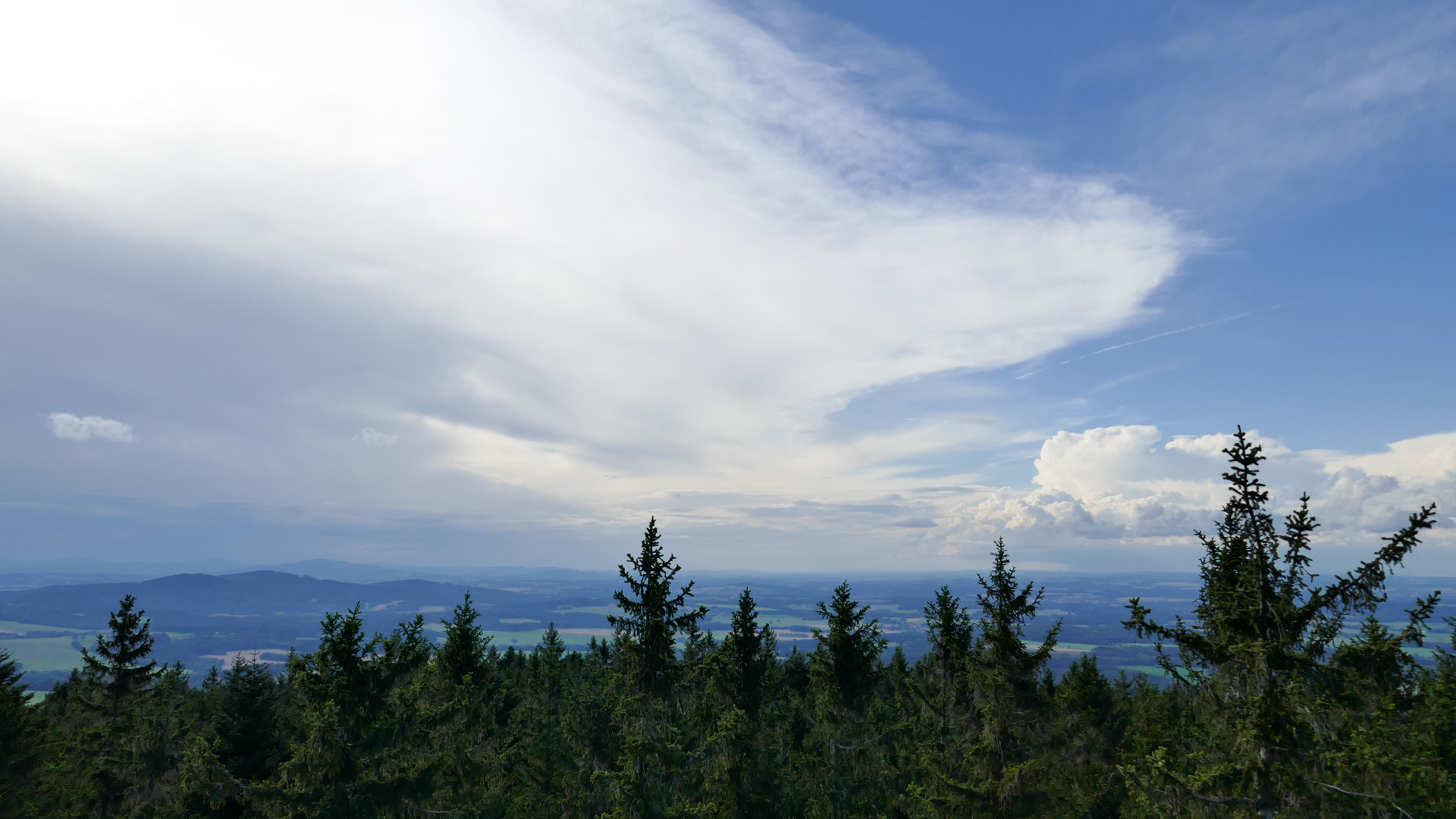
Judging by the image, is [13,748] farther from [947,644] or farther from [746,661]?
[947,644]

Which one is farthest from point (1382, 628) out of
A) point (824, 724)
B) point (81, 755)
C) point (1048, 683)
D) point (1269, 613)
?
point (81, 755)

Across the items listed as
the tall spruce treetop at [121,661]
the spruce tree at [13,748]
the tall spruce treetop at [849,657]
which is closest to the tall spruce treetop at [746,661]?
the tall spruce treetop at [849,657]

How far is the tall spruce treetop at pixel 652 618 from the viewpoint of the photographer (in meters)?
23.6

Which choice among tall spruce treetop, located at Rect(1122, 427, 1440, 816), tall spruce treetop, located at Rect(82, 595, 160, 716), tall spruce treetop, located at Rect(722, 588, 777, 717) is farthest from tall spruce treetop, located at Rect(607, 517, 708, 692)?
tall spruce treetop, located at Rect(82, 595, 160, 716)

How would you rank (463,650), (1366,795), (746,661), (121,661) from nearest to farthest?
(1366,795), (746,661), (121,661), (463,650)

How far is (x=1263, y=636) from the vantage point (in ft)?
46.9

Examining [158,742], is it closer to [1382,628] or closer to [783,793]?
[783,793]

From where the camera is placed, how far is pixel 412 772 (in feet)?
68.4

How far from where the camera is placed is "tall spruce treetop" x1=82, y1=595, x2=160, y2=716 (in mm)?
32531

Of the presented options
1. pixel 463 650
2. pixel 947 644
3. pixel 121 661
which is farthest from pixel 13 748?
pixel 947 644

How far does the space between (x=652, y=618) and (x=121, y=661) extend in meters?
29.3

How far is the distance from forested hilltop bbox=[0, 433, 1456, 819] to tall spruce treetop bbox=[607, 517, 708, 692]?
80 millimetres

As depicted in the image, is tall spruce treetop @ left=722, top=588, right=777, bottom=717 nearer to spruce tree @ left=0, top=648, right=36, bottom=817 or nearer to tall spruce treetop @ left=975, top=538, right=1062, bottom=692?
tall spruce treetop @ left=975, top=538, right=1062, bottom=692

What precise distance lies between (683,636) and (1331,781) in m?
18.6
